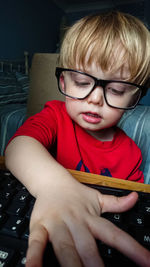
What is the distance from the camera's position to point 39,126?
56 cm

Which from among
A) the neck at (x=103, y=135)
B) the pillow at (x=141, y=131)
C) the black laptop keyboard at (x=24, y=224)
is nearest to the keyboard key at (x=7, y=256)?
the black laptop keyboard at (x=24, y=224)

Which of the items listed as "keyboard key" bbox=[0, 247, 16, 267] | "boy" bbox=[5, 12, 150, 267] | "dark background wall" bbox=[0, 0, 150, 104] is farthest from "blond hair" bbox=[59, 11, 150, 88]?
"dark background wall" bbox=[0, 0, 150, 104]

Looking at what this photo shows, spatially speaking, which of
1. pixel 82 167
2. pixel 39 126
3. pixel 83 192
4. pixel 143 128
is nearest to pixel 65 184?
pixel 83 192

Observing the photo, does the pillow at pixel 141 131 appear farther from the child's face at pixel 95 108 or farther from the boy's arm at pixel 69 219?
the boy's arm at pixel 69 219

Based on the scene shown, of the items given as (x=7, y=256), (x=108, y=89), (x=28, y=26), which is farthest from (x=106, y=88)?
(x=28, y=26)

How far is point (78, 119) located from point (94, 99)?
104 millimetres

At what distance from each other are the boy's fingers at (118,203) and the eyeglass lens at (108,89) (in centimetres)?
34

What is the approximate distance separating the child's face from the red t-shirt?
0.31ft

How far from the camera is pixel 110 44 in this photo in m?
0.56

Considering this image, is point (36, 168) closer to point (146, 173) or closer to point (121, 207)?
point (121, 207)

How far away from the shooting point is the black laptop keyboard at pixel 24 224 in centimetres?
21

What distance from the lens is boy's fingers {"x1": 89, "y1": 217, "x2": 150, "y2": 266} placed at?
22 cm

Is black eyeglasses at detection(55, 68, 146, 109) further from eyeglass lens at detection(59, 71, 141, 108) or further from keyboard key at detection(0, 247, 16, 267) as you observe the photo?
keyboard key at detection(0, 247, 16, 267)

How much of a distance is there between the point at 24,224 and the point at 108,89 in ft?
1.39
